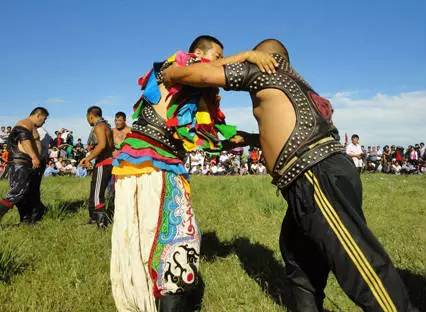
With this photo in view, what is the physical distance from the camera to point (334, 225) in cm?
258

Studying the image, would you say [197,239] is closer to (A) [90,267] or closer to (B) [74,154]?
(A) [90,267]

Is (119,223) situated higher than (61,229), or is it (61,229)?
(119,223)

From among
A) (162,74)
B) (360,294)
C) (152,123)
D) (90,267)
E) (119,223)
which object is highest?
(162,74)

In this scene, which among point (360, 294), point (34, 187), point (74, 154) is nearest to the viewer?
point (360, 294)

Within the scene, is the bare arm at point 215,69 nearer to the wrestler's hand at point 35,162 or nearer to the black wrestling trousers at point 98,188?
the black wrestling trousers at point 98,188

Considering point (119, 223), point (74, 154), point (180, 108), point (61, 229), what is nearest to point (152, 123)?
point (180, 108)

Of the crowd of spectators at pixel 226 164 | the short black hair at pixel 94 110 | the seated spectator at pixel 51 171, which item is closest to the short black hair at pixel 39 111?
the short black hair at pixel 94 110

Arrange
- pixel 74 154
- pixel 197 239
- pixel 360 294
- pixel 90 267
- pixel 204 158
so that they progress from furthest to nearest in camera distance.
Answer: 1. pixel 204 158
2. pixel 74 154
3. pixel 90 267
4. pixel 197 239
5. pixel 360 294

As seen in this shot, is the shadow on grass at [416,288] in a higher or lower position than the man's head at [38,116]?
lower

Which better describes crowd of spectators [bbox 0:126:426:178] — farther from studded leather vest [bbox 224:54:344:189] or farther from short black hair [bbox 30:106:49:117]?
studded leather vest [bbox 224:54:344:189]

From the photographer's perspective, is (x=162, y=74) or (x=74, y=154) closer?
(x=162, y=74)

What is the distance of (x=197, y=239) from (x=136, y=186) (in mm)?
597

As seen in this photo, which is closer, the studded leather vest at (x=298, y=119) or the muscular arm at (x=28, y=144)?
the studded leather vest at (x=298, y=119)

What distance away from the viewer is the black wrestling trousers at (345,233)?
8.04ft
